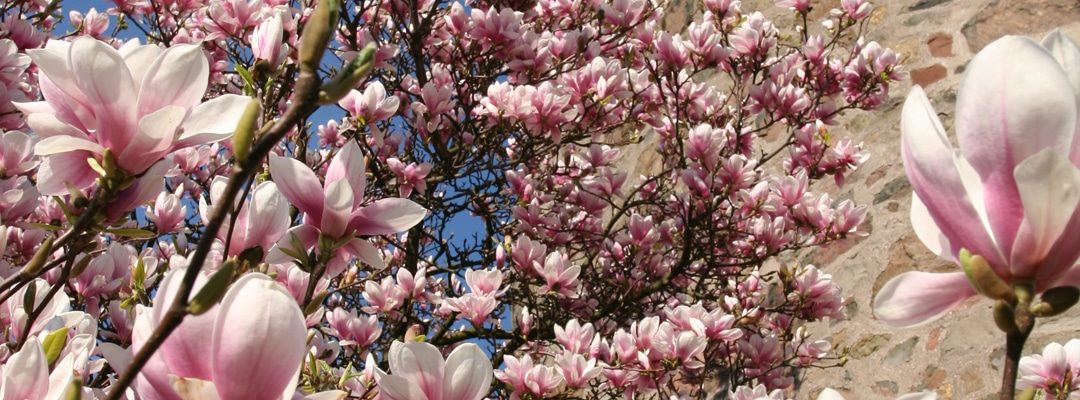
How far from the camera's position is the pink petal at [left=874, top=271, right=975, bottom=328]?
0.60 meters

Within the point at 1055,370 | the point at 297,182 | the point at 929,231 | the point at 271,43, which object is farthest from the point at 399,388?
the point at 1055,370

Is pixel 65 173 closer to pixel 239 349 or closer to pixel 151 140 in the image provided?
pixel 151 140

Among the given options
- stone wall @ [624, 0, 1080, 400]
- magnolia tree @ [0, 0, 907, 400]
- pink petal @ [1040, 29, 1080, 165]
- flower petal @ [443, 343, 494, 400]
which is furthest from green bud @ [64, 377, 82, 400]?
stone wall @ [624, 0, 1080, 400]

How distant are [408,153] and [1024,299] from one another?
3021 millimetres

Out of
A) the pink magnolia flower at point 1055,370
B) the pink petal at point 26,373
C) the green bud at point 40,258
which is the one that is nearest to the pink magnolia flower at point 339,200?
the green bud at point 40,258

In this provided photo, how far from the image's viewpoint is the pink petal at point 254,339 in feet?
1.73

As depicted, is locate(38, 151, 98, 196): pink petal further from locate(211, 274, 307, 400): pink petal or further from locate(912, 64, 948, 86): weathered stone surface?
locate(912, 64, 948, 86): weathered stone surface

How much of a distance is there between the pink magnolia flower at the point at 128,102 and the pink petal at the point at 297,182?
0.44 ft

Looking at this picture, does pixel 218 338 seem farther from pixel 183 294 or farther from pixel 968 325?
pixel 968 325

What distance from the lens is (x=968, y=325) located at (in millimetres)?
3141

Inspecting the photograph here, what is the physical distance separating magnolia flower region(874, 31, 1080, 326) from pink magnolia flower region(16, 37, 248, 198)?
24.2 inches

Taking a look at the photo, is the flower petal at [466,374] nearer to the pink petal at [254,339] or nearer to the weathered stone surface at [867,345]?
the pink petal at [254,339]

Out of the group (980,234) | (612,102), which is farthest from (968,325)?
(980,234)

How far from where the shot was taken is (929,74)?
3.84 m
